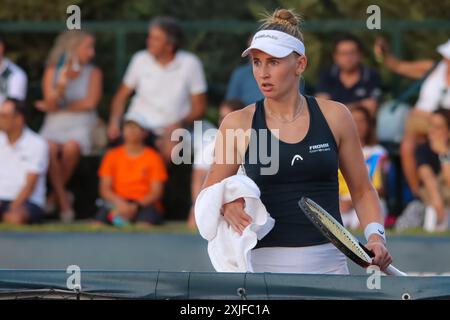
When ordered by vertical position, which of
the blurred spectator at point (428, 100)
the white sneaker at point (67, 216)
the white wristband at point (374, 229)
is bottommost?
the white wristband at point (374, 229)

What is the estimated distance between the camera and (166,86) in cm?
1056

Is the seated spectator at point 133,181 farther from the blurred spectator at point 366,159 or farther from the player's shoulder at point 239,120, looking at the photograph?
the player's shoulder at point 239,120

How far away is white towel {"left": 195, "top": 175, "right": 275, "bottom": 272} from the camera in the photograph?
511 centimetres

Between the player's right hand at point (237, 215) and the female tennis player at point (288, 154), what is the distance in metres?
0.02

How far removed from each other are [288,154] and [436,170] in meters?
4.95

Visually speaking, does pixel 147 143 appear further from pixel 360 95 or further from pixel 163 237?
pixel 360 95

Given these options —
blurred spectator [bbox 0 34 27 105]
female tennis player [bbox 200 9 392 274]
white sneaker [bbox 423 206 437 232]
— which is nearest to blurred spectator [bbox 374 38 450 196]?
white sneaker [bbox 423 206 437 232]

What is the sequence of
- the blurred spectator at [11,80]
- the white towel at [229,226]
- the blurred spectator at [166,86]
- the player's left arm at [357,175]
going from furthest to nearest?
the blurred spectator at [11,80]
the blurred spectator at [166,86]
the player's left arm at [357,175]
the white towel at [229,226]

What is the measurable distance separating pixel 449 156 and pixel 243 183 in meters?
5.01

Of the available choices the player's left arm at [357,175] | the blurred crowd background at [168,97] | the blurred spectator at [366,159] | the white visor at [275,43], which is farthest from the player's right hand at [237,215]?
the blurred spectator at [366,159]

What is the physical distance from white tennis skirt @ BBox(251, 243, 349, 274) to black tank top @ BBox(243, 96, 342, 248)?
0.03m

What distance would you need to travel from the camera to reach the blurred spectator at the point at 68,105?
10703 millimetres

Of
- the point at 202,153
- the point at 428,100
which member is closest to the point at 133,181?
the point at 202,153
